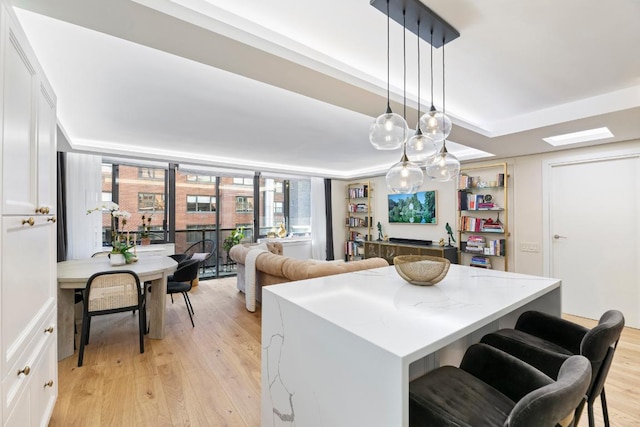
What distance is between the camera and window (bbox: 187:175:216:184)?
571cm

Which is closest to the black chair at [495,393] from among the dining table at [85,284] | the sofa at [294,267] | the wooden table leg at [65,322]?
the sofa at [294,267]

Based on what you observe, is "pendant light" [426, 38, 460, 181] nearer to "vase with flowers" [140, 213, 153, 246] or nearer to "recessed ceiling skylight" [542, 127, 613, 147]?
"recessed ceiling skylight" [542, 127, 613, 147]

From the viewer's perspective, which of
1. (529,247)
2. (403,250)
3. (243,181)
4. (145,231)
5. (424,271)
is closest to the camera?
(424,271)

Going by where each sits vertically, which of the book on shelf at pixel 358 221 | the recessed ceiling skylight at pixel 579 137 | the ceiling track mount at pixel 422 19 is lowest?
the book on shelf at pixel 358 221

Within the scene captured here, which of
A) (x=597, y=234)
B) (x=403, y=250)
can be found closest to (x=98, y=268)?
(x=403, y=250)

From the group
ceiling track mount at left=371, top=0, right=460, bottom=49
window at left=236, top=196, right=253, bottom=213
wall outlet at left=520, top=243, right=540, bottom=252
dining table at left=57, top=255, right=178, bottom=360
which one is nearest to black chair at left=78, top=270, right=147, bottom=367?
dining table at left=57, top=255, right=178, bottom=360

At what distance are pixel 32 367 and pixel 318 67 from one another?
2.17 metres

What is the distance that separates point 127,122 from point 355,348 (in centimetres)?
361

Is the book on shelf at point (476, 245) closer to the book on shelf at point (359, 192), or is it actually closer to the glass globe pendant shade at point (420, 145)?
the book on shelf at point (359, 192)

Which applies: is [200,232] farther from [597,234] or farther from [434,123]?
[597,234]

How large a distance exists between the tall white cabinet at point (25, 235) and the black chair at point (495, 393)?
154 cm

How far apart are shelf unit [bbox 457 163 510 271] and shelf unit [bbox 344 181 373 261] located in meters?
2.32

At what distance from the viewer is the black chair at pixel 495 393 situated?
0.76m

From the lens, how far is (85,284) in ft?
8.52
